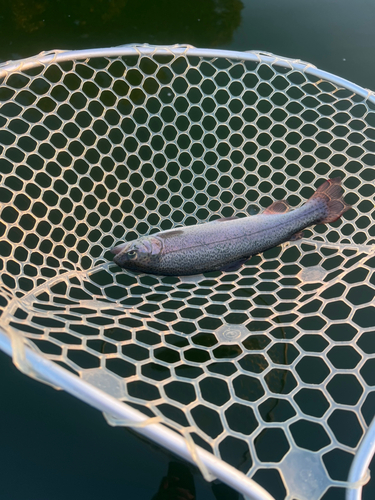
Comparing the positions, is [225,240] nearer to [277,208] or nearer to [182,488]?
[277,208]

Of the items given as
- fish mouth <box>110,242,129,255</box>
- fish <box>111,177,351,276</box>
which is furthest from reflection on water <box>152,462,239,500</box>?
A: fish mouth <box>110,242,129,255</box>

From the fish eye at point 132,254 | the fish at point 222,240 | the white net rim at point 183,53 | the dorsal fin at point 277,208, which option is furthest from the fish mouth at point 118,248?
the white net rim at point 183,53

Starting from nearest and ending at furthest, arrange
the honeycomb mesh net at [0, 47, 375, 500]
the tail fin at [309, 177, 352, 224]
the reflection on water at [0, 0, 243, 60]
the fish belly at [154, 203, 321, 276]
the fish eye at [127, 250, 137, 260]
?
1. the honeycomb mesh net at [0, 47, 375, 500]
2. the fish eye at [127, 250, 137, 260]
3. the fish belly at [154, 203, 321, 276]
4. the tail fin at [309, 177, 352, 224]
5. the reflection on water at [0, 0, 243, 60]

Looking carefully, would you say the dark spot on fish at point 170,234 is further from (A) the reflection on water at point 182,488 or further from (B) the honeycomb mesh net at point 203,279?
(A) the reflection on water at point 182,488

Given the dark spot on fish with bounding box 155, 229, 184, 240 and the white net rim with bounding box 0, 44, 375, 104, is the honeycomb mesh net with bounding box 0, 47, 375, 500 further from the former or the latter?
the dark spot on fish with bounding box 155, 229, 184, 240

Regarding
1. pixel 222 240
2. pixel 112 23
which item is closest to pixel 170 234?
pixel 222 240

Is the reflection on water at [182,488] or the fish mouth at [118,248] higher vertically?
the fish mouth at [118,248]
